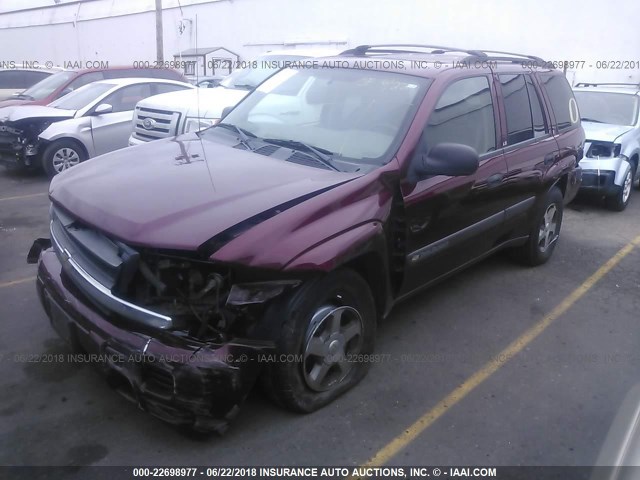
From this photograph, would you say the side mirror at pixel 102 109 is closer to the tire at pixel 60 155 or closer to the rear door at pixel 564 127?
the tire at pixel 60 155

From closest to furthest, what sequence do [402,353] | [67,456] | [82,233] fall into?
[67,456], [82,233], [402,353]

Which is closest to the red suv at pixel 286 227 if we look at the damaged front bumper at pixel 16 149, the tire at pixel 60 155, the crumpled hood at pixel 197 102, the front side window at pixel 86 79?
the crumpled hood at pixel 197 102

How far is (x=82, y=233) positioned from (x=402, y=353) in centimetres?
211

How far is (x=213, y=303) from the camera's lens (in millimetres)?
2562

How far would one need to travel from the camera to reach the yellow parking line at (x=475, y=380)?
284 centimetres

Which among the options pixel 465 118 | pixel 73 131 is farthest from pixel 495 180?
pixel 73 131

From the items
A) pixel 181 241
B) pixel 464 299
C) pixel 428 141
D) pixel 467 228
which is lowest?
pixel 464 299

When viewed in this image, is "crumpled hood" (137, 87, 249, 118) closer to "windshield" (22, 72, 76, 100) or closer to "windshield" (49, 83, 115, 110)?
"windshield" (49, 83, 115, 110)

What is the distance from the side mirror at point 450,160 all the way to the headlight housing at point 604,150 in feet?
16.9

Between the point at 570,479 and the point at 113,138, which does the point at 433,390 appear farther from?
the point at 113,138

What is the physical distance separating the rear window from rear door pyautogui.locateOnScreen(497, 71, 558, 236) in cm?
28

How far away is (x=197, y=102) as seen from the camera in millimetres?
7246

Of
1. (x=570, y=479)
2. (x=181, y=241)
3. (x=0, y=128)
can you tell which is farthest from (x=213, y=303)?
(x=0, y=128)

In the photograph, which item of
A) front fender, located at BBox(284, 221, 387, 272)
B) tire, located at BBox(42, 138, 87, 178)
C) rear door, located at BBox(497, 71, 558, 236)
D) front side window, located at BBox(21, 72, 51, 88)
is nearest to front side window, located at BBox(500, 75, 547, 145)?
rear door, located at BBox(497, 71, 558, 236)
